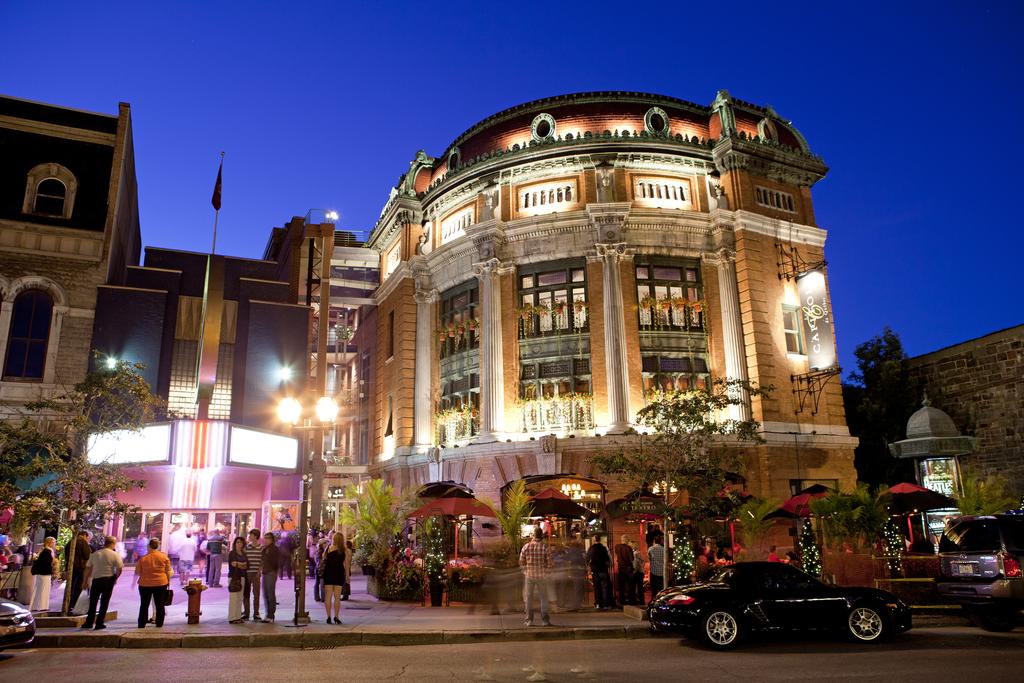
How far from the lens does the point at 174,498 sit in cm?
2905

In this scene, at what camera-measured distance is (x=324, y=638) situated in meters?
13.7

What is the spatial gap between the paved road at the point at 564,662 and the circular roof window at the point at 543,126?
73.1 ft

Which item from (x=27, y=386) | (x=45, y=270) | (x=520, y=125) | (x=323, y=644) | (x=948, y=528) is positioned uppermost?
(x=520, y=125)

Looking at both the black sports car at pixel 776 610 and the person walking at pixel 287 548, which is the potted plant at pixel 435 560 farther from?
the black sports car at pixel 776 610

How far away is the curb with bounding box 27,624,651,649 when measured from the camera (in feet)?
43.4

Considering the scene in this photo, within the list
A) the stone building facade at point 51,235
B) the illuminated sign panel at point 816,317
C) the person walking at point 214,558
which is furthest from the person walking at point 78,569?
the illuminated sign panel at point 816,317

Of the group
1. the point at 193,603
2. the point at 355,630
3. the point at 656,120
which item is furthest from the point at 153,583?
the point at 656,120

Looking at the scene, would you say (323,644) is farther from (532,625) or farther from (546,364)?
(546,364)

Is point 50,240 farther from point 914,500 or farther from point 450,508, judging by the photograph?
point 914,500

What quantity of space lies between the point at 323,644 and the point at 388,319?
23.6 m

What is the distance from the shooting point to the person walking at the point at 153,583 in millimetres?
14445

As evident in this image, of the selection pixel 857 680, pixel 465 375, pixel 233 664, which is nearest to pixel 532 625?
pixel 233 664

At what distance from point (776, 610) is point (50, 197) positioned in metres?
30.3

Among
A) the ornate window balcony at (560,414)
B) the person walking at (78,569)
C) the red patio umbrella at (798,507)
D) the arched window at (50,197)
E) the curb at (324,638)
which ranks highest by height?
the arched window at (50,197)
